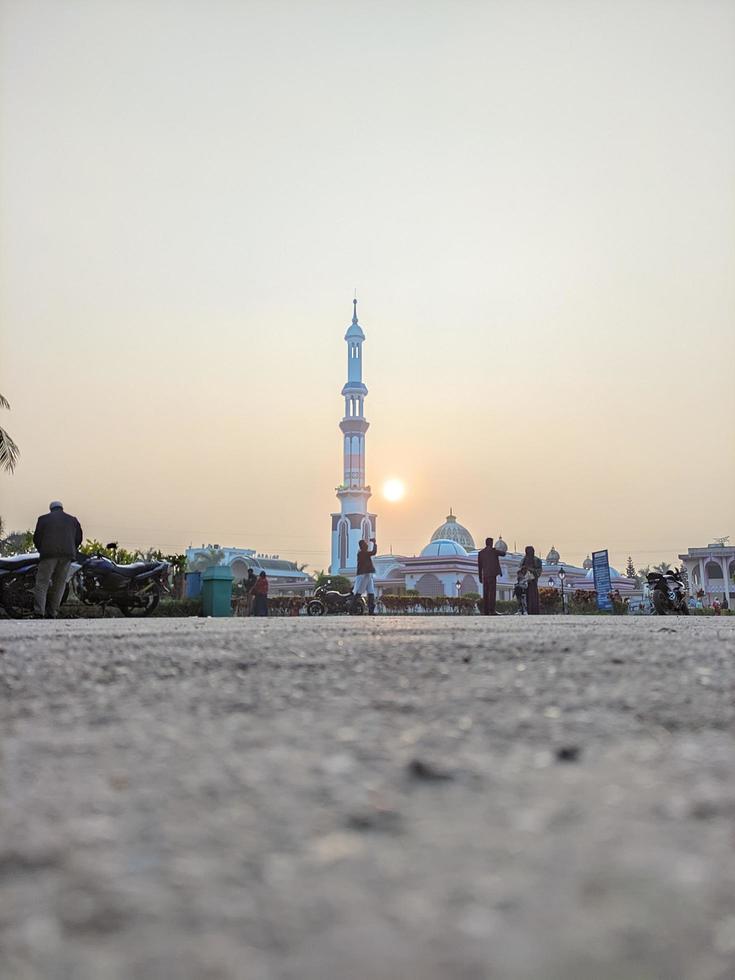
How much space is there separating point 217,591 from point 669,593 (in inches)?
304

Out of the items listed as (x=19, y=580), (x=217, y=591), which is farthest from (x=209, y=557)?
(x=19, y=580)

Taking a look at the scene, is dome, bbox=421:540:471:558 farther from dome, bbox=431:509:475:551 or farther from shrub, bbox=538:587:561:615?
shrub, bbox=538:587:561:615

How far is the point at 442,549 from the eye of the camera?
235ft

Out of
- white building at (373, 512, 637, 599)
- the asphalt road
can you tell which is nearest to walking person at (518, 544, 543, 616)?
the asphalt road

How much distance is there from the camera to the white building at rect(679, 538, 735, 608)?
6881 centimetres

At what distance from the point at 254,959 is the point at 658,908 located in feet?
1.00

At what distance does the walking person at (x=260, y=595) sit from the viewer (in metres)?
19.2

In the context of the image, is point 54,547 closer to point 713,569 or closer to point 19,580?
point 19,580

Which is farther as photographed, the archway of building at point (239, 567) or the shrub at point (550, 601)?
the archway of building at point (239, 567)

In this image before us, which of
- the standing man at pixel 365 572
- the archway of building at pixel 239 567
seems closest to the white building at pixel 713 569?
the archway of building at pixel 239 567

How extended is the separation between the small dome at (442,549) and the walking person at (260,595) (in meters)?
49.5

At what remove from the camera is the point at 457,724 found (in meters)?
1.45

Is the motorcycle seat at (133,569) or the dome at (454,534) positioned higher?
the dome at (454,534)

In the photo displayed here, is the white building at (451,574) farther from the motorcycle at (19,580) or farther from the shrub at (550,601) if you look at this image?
the motorcycle at (19,580)
